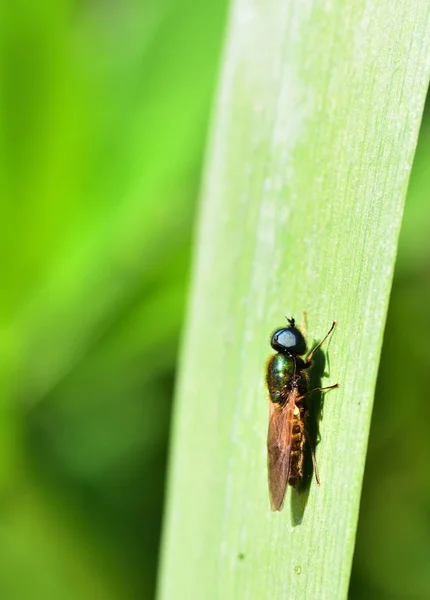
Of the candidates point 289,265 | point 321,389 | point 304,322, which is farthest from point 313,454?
point 289,265

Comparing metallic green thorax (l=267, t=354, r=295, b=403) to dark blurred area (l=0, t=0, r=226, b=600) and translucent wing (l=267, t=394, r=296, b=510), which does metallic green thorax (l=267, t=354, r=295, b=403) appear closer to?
translucent wing (l=267, t=394, r=296, b=510)

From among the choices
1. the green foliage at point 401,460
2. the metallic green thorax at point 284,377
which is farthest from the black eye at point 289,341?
the green foliage at point 401,460

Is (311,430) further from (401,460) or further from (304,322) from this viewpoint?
(401,460)

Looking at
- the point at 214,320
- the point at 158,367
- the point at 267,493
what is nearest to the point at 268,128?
the point at 214,320

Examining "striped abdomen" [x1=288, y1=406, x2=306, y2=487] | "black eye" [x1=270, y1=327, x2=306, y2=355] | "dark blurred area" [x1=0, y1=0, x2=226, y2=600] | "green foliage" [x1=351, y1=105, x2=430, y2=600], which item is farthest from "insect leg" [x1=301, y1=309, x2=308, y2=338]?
"dark blurred area" [x1=0, y1=0, x2=226, y2=600]

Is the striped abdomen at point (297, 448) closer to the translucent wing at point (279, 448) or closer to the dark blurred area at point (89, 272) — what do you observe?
the translucent wing at point (279, 448)

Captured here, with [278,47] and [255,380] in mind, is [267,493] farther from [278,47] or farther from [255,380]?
[278,47]
